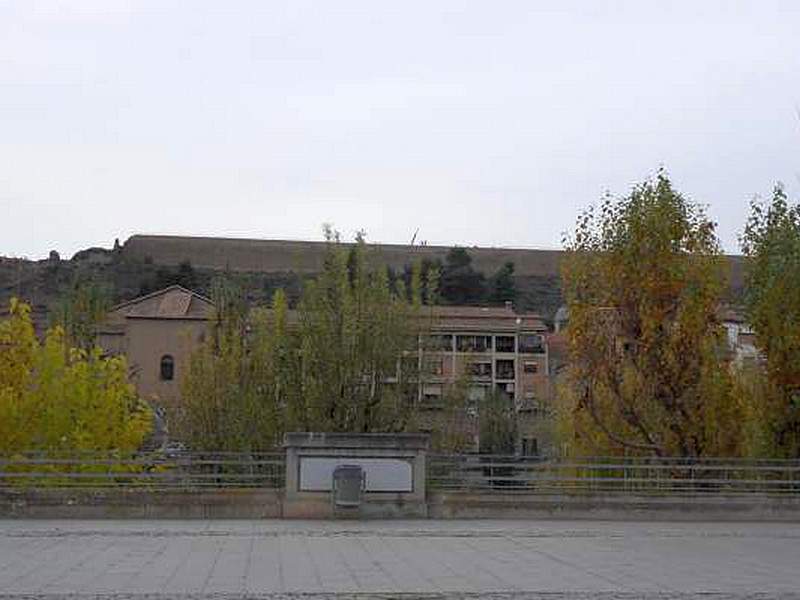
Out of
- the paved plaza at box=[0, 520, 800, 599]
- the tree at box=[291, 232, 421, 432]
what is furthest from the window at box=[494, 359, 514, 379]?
the paved plaza at box=[0, 520, 800, 599]

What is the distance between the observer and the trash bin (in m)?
26.4

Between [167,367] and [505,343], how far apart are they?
24.6m

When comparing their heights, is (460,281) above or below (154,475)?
above

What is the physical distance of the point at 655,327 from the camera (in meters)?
34.1

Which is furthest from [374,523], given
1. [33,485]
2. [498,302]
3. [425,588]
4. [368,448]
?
[498,302]

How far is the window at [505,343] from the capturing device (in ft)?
324

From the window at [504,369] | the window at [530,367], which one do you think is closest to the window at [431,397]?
the window at [504,369]

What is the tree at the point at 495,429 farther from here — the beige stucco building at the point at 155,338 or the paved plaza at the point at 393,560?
the paved plaza at the point at 393,560

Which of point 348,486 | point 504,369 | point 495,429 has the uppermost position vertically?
point 504,369

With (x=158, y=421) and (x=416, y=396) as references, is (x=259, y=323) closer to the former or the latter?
(x=416, y=396)

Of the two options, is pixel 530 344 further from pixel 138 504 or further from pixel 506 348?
pixel 138 504

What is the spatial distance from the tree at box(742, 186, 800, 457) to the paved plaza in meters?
8.35

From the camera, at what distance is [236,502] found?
26672mm

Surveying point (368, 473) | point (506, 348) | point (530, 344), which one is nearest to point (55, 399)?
point (368, 473)
